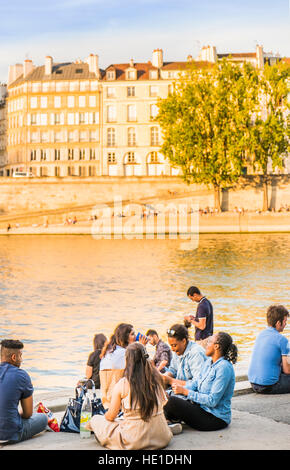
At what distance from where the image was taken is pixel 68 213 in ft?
201

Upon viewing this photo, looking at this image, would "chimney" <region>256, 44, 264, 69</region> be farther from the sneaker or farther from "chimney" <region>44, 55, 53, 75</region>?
the sneaker

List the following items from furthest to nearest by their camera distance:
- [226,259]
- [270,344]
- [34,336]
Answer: [226,259]
[34,336]
[270,344]

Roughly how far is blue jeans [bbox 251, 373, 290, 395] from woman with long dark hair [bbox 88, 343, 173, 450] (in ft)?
6.60

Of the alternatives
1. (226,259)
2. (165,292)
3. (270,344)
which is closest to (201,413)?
(270,344)

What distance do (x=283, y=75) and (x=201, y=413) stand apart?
181 feet

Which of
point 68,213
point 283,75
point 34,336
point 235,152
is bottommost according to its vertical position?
point 34,336

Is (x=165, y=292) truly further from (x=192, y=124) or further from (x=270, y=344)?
(x=192, y=124)

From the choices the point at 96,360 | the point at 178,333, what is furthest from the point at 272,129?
the point at 178,333

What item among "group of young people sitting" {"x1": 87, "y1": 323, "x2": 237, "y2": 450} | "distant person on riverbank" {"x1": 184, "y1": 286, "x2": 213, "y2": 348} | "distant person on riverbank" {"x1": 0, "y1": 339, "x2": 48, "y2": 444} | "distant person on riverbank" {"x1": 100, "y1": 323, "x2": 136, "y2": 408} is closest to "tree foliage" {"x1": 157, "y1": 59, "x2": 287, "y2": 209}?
"distant person on riverbank" {"x1": 184, "y1": 286, "x2": 213, "y2": 348}

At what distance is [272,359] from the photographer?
7.98 meters

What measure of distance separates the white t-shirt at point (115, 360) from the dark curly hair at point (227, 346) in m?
1.01

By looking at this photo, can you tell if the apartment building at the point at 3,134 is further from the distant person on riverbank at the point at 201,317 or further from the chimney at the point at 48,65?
the distant person on riverbank at the point at 201,317

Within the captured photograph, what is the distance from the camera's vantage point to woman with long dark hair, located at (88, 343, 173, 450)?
5.82m

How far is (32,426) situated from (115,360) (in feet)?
3.54
